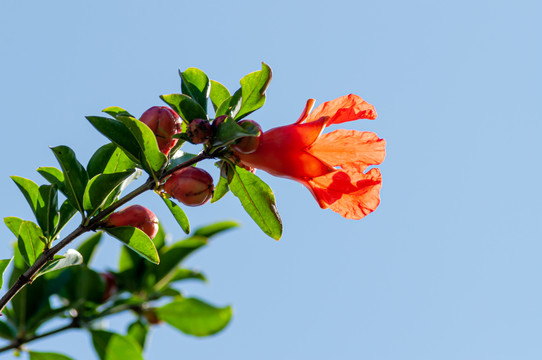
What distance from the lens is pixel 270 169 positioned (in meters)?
1.52

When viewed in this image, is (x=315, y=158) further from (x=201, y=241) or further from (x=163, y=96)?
(x=201, y=241)

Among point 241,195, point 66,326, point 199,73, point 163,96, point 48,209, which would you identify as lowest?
point 66,326

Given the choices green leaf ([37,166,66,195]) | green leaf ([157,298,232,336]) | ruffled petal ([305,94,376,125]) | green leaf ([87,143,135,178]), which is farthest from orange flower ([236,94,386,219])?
green leaf ([157,298,232,336])

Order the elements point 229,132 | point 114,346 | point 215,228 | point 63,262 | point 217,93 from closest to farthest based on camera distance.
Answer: point 229,132 → point 63,262 → point 217,93 → point 114,346 → point 215,228

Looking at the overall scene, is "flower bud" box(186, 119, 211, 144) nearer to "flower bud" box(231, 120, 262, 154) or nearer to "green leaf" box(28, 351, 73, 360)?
"flower bud" box(231, 120, 262, 154)

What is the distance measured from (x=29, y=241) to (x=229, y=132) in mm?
594

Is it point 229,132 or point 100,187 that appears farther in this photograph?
point 100,187

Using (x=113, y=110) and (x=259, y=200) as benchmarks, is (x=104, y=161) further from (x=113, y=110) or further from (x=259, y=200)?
(x=259, y=200)

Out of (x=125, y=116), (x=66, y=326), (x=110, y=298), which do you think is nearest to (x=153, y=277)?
(x=110, y=298)

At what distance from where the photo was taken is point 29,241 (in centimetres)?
159

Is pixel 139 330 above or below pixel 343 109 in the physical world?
below

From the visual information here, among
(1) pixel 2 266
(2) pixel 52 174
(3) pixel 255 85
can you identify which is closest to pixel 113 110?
(2) pixel 52 174

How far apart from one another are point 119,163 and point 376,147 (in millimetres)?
655

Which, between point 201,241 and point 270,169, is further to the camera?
point 201,241
